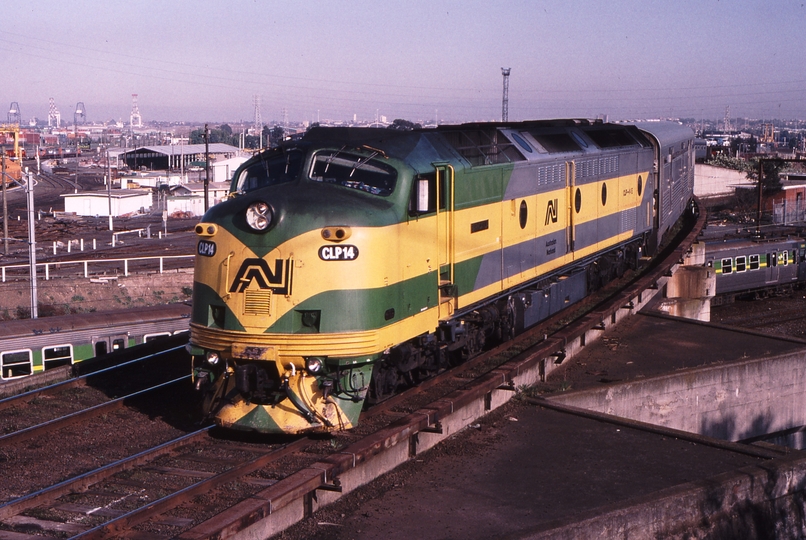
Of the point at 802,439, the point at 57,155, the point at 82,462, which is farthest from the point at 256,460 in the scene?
the point at 57,155

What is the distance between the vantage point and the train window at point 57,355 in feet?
78.6

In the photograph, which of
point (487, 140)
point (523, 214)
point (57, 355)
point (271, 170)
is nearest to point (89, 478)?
point (271, 170)

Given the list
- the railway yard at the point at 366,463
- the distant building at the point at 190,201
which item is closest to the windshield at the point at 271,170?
the railway yard at the point at 366,463

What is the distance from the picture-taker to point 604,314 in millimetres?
20781

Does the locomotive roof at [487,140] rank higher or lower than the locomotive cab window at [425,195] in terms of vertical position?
higher

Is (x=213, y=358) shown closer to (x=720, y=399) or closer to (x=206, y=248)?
(x=206, y=248)

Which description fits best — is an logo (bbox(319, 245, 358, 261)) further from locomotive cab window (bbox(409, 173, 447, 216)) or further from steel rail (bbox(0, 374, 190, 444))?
steel rail (bbox(0, 374, 190, 444))

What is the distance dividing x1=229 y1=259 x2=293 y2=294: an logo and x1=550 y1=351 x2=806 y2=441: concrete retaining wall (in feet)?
20.5

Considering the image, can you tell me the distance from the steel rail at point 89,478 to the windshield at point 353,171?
12.7 feet

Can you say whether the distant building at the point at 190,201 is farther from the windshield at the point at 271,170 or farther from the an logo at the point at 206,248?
the an logo at the point at 206,248

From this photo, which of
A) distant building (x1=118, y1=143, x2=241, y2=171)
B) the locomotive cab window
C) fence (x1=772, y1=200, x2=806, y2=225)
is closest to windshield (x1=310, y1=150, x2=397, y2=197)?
the locomotive cab window

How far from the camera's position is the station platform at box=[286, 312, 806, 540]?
10.6m

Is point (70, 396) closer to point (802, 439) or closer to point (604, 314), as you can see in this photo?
point (604, 314)

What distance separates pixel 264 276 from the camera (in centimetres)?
1170
